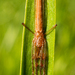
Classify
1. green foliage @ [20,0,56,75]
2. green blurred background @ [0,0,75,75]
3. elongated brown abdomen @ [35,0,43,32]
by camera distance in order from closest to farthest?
1. green foliage @ [20,0,56,75]
2. elongated brown abdomen @ [35,0,43,32]
3. green blurred background @ [0,0,75,75]

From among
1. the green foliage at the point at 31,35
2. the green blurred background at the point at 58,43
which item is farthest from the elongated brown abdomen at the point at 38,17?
the green blurred background at the point at 58,43

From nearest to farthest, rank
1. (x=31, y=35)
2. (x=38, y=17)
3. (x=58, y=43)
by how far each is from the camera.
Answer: (x=31, y=35) → (x=38, y=17) → (x=58, y=43)

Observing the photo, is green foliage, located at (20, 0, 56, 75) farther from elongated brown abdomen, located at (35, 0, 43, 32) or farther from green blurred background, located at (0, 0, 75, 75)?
green blurred background, located at (0, 0, 75, 75)

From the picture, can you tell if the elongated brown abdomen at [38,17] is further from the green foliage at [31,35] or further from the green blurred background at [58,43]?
the green blurred background at [58,43]

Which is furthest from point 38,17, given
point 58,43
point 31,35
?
point 58,43

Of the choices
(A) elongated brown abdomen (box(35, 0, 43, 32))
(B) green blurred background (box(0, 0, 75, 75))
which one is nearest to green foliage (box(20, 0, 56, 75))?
(A) elongated brown abdomen (box(35, 0, 43, 32))

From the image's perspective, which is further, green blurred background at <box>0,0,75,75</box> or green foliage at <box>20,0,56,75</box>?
green blurred background at <box>0,0,75,75</box>

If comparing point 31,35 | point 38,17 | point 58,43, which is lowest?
point 58,43

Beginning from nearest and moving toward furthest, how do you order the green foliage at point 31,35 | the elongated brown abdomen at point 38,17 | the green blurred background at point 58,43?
the green foliage at point 31,35, the elongated brown abdomen at point 38,17, the green blurred background at point 58,43

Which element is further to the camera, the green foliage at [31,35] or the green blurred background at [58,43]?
the green blurred background at [58,43]

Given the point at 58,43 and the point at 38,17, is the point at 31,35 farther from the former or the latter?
the point at 58,43
